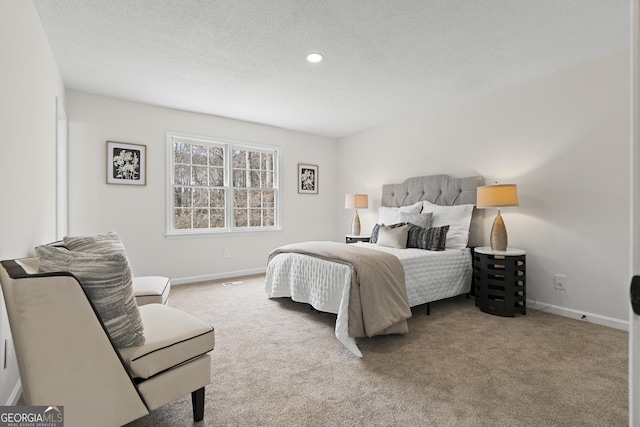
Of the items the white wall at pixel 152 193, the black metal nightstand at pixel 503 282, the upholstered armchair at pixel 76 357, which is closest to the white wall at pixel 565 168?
the black metal nightstand at pixel 503 282

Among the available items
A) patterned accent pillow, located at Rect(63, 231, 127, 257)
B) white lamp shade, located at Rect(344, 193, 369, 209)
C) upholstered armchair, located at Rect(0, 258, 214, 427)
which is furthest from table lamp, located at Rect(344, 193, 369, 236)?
upholstered armchair, located at Rect(0, 258, 214, 427)

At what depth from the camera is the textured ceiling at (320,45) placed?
7.43 ft

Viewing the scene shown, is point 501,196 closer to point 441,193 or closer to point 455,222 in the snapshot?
point 455,222

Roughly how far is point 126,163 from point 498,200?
4.29 meters

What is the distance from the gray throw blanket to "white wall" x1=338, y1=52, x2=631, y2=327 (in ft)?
5.49

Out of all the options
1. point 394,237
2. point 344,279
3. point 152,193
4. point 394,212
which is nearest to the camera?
point 344,279

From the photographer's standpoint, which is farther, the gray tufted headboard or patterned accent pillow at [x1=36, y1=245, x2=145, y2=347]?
the gray tufted headboard

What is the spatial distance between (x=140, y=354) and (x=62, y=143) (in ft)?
11.1

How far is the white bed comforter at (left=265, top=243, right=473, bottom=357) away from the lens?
2747 millimetres

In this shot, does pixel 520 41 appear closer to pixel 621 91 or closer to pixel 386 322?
pixel 621 91

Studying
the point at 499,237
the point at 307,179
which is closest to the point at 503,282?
the point at 499,237

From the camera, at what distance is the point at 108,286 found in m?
1.32

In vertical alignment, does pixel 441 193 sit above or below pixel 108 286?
above

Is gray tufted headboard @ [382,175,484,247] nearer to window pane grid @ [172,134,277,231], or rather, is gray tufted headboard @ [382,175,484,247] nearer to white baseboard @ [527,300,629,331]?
white baseboard @ [527,300,629,331]
